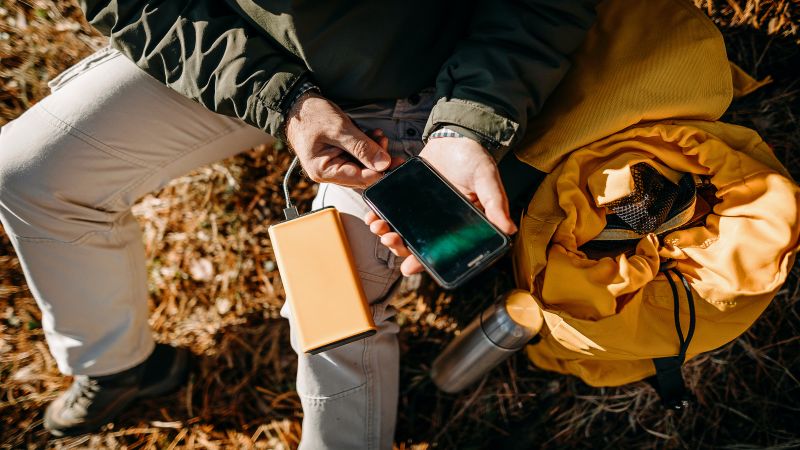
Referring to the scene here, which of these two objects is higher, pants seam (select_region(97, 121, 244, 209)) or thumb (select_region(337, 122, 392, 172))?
thumb (select_region(337, 122, 392, 172))

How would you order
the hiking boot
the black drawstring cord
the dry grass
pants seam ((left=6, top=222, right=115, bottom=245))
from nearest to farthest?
1. the black drawstring cord
2. pants seam ((left=6, top=222, right=115, bottom=245))
3. the hiking boot
4. the dry grass

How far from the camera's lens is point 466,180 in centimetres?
139

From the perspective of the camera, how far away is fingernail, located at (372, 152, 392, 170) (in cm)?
140

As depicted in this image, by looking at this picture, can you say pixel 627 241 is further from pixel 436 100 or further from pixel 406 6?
pixel 406 6

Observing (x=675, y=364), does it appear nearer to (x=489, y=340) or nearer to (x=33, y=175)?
(x=489, y=340)

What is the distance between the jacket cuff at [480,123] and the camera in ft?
4.49

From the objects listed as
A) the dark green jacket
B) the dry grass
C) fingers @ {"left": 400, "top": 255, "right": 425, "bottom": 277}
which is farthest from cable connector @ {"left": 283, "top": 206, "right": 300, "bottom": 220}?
the dry grass

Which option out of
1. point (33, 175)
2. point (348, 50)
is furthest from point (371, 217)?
point (33, 175)

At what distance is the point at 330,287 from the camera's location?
1446 millimetres

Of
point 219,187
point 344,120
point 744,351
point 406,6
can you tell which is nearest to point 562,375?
point 744,351

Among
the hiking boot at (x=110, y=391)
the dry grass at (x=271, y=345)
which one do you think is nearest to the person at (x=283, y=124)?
the hiking boot at (x=110, y=391)

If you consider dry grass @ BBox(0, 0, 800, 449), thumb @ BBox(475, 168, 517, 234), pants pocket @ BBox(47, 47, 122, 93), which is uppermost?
pants pocket @ BBox(47, 47, 122, 93)

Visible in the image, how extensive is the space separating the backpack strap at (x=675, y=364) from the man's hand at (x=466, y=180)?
70cm

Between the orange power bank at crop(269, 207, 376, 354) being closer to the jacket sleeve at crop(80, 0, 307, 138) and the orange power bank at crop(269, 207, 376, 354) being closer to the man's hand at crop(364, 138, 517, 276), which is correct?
the man's hand at crop(364, 138, 517, 276)
